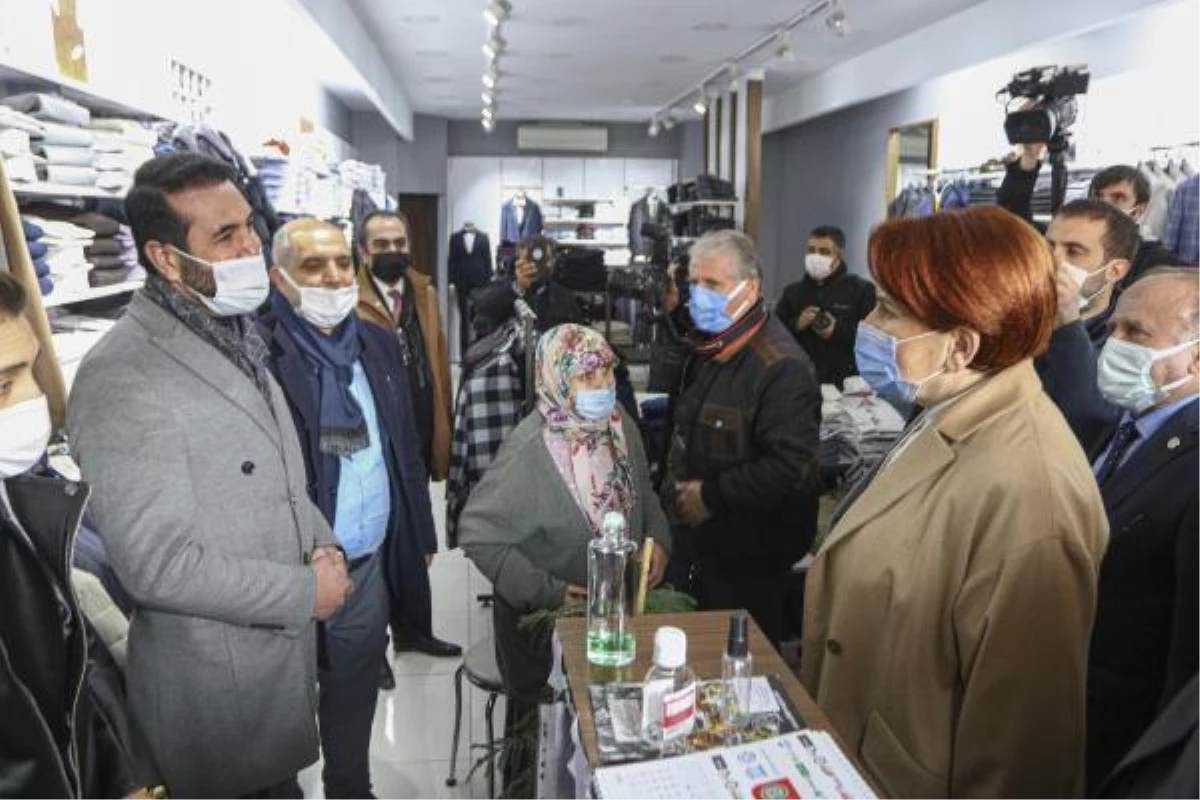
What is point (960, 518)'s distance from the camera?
4.23 ft

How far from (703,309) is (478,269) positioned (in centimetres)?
794

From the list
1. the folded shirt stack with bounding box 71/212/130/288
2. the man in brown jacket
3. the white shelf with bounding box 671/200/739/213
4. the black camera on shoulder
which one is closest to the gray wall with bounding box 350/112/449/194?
the white shelf with bounding box 671/200/739/213

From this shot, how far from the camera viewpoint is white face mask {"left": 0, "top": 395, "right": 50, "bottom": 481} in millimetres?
1378

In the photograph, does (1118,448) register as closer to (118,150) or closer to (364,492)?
(364,492)

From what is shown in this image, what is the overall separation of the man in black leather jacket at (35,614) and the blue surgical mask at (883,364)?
1320 millimetres

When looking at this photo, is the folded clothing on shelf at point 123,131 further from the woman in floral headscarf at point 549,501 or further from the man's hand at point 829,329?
the man's hand at point 829,329

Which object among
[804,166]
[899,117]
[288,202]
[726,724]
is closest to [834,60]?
[899,117]

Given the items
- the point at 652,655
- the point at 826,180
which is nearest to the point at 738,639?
the point at 652,655

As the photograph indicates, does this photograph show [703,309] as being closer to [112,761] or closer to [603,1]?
[112,761]

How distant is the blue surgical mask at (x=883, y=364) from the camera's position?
4.74ft

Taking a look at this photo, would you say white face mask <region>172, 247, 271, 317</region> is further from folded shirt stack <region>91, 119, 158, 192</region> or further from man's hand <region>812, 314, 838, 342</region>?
man's hand <region>812, 314, 838, 342</region>

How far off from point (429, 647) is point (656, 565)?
1.68m

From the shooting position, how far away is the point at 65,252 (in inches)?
97.7

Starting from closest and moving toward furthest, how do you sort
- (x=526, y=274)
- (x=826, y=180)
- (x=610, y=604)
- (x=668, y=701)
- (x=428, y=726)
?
(x=668, y=701) → (x=610, y=604) → (x=428, y=726) → (x=526, y=274) → (x=826, y=180)
